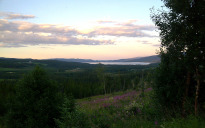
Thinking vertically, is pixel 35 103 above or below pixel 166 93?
below

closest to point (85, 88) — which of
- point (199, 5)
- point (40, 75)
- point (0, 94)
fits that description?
point (0, 94)

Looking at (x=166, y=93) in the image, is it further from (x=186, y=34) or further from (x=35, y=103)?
(x=35, y=103)

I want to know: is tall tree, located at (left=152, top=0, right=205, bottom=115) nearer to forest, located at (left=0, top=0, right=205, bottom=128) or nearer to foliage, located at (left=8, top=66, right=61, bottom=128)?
forest, located at (left=0, top=0, right=205, bottom=128)

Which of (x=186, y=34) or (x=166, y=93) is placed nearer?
(x=186, y=34)

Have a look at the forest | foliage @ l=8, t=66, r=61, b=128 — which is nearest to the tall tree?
the forest

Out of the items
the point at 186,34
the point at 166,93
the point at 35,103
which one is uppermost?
the point at 186,34

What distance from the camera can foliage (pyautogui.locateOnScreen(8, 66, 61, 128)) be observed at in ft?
37.1

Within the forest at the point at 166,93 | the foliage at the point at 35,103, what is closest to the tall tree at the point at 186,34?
the forest at the point at 166,93

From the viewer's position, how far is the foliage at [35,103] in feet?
37.1

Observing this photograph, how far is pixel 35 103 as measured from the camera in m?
11.7

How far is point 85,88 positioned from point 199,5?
83.4m

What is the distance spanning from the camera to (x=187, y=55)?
362 inches

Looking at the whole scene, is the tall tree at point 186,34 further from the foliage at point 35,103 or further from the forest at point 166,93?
the foliage at point 35,103

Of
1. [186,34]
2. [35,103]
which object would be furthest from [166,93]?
[35,103]
